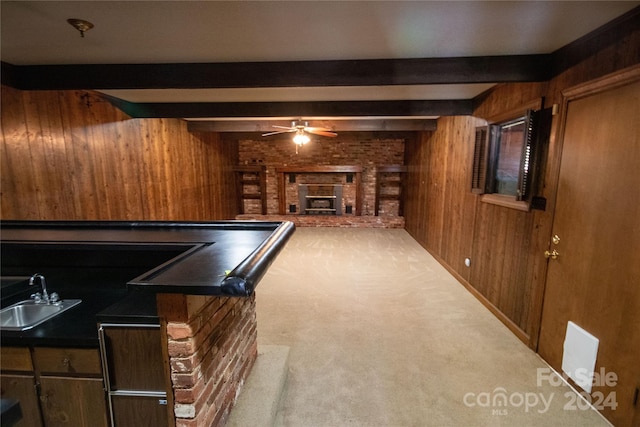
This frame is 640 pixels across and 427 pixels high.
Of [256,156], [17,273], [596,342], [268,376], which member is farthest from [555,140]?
[256,156]

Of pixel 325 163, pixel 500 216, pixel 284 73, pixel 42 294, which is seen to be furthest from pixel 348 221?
pixel 42 294

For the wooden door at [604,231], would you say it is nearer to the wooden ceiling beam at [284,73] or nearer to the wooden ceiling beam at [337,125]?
the wooden ceiling beam at [284,73]

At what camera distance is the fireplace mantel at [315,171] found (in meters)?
7.40

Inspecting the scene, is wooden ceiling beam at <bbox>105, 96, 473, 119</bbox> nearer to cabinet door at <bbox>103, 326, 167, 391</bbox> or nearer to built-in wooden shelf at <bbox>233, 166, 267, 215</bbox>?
cabinet door at <bbox>103, 326, 167, 391</bbox>

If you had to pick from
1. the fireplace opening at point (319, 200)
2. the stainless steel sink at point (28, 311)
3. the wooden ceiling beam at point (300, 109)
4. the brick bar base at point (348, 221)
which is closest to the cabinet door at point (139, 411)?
the stainless steel sink at point (28, 311)

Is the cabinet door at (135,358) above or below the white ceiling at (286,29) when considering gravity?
below

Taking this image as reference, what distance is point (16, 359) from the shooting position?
1.33 metres

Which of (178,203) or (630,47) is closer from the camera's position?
(630,47)

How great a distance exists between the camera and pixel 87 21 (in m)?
1.67

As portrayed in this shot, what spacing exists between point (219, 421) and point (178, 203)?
4136mm

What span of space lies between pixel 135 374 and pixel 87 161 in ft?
9.09

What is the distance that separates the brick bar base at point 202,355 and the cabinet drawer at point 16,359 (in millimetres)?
752

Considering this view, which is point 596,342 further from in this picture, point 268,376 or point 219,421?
point 219,421

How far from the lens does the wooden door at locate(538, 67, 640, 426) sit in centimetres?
161
